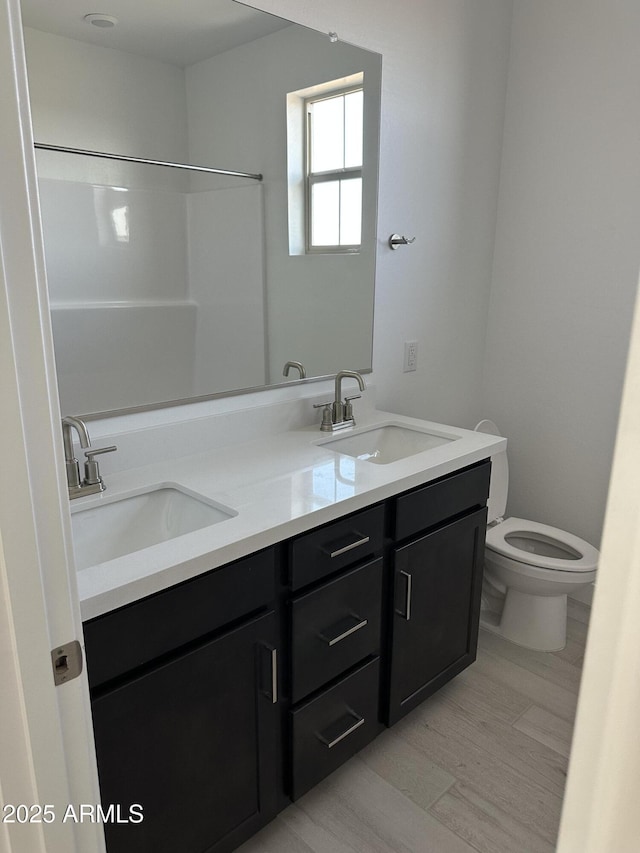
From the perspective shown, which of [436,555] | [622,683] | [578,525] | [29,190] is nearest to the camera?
[622,683]

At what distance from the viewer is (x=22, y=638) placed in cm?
68

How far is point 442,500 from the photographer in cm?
174

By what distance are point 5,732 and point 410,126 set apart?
6.99 ft

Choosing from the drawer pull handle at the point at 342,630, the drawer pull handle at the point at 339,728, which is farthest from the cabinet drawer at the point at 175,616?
the drawer pull handle at the point at 339,728

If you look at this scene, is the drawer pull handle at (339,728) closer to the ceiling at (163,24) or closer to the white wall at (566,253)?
the white wall at (566,253)

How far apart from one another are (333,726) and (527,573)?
994 millimetres

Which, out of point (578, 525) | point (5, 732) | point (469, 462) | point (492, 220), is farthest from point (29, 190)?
point (578, 525)

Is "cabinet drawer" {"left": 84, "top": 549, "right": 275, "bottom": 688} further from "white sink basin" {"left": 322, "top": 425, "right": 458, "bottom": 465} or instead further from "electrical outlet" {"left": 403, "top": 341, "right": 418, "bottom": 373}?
"electrical outlet" {"left": 403, "top": 341, "right": 418, "bottom": 373}

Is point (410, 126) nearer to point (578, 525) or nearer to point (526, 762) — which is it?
point (578, 525)

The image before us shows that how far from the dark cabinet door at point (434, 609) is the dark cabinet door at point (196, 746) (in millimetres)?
460

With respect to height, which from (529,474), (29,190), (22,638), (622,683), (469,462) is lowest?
(529,474)

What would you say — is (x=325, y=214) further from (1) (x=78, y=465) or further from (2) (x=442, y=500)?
(1) (x=78, y=465)

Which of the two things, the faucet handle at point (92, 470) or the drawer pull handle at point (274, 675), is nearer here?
the drawer pull handle at point (274, 675)

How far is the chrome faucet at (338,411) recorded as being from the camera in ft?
6.52
